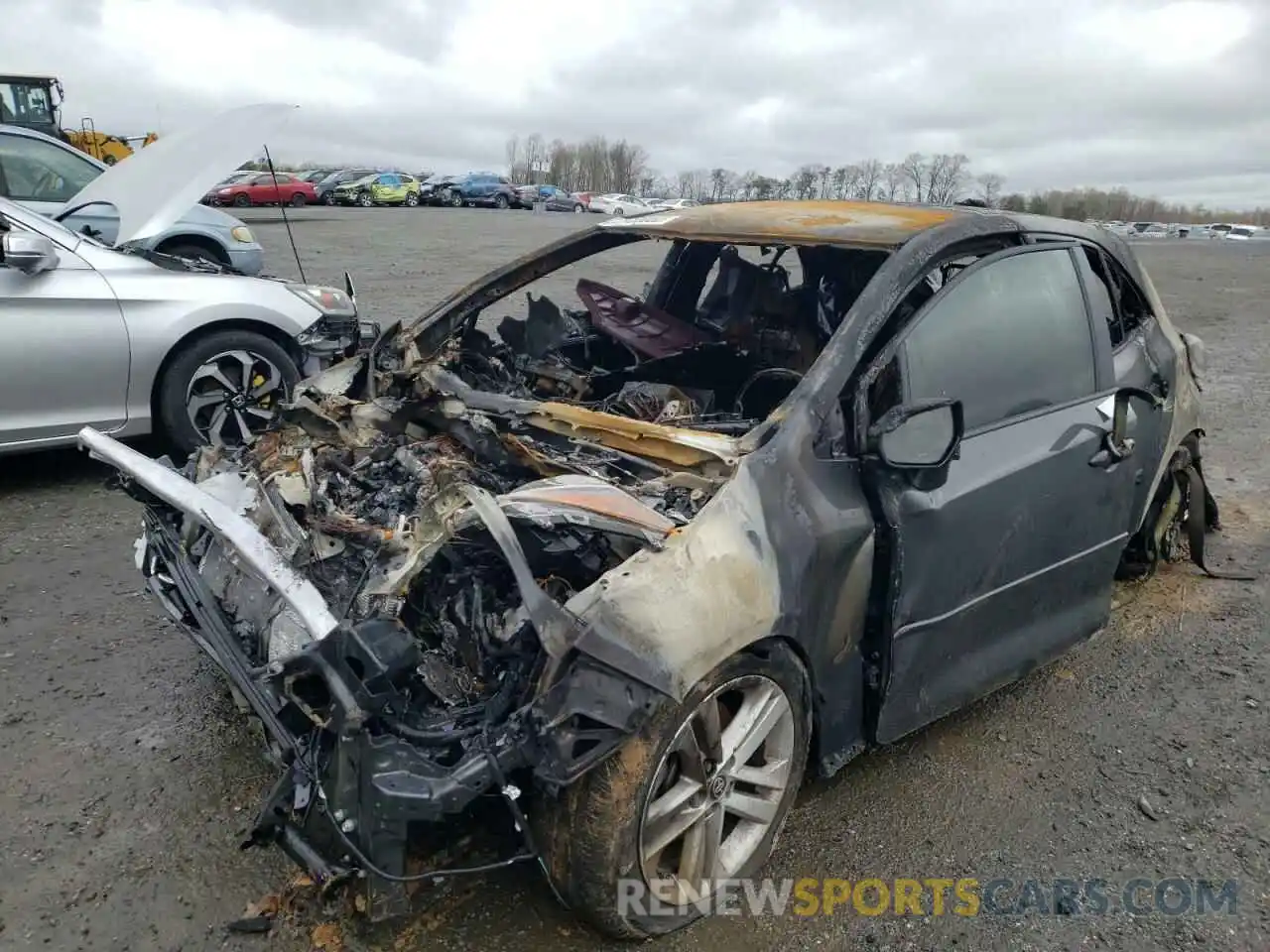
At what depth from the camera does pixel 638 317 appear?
4160mm

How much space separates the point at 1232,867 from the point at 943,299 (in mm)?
1767

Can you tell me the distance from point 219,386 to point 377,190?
32.7 meters

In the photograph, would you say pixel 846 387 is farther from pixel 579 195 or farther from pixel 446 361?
pixel 579 195

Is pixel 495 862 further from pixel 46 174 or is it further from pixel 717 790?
pixel 46 174

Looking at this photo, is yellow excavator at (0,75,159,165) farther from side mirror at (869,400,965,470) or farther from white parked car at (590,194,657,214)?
white parked car at (590,194,657,214)

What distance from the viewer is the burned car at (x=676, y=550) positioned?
205 centimetres

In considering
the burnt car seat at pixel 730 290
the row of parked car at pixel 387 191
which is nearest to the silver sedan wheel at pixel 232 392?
the burnt car seat at pixel 730 290

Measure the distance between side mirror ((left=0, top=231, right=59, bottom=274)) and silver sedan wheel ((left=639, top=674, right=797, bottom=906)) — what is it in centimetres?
419

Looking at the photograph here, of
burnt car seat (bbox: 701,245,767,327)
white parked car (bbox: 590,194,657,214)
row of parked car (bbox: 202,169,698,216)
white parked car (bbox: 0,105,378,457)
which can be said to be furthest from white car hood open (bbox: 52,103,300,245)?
white parked car (bbox: 590,194,657,214)

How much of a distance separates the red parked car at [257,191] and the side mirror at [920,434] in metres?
30.6

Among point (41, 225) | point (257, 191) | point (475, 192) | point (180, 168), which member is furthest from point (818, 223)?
point (475, 192)

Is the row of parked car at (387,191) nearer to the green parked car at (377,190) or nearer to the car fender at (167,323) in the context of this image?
the green parked car at (377,190)

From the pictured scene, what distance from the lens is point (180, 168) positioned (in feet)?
14.7

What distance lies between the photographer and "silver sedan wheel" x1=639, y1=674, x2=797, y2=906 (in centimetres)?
227
